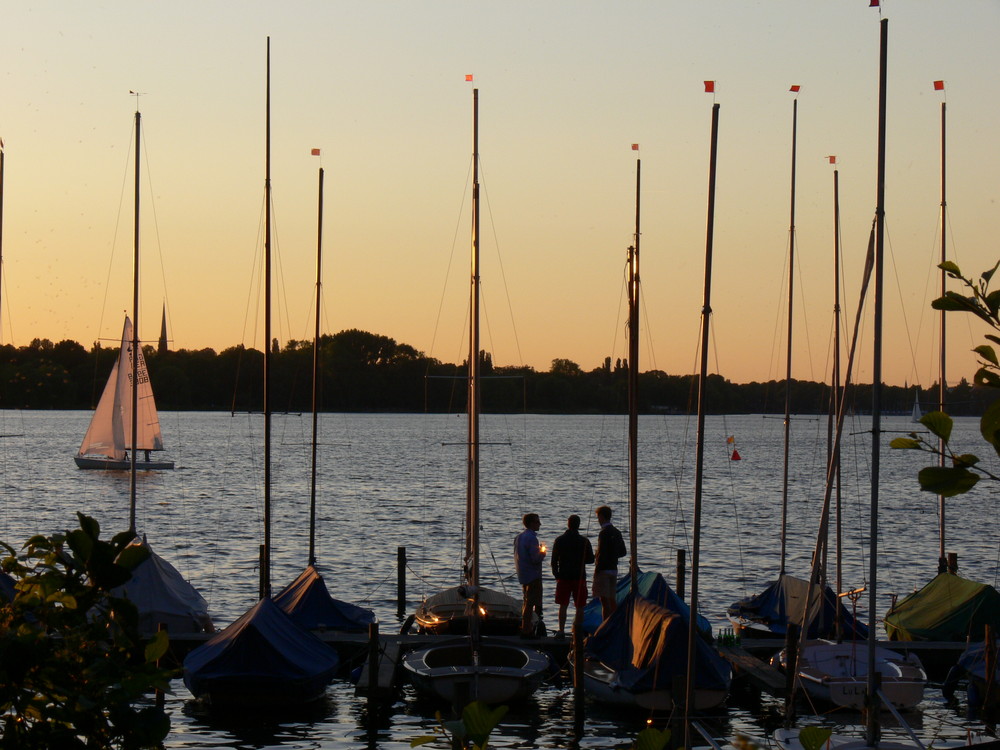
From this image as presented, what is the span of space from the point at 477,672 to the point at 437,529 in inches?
1340

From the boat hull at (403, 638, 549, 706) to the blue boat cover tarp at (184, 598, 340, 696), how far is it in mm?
1517

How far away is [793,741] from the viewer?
1334 centimetres

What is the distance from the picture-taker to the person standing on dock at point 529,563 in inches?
805

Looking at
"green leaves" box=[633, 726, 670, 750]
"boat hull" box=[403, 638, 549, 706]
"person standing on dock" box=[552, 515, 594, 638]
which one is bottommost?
"boat hull" box=[403, 638, 549, 706]

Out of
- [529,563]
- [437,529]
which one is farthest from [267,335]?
[437,529]


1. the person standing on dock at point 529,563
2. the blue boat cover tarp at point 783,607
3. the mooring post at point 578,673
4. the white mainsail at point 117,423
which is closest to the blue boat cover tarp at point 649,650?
the mooring post at point 578,673

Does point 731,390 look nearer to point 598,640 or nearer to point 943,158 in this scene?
point 943,158

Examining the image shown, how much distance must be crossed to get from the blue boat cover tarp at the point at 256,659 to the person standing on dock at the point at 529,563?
12.8ft

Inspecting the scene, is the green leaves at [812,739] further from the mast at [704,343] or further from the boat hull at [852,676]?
the boat hull at [852,676]

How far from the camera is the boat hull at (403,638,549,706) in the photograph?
55.3 feet

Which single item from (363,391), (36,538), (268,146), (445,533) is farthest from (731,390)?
(36,538)

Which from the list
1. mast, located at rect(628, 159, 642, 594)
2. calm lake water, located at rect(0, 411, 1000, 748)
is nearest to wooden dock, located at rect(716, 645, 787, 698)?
calm lake water, located at rect(0, 411, 1000, 748)

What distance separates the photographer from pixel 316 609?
22250mm

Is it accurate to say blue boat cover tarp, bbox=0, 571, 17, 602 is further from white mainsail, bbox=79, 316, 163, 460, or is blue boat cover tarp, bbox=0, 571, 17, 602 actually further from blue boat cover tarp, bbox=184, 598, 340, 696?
white mainsail, bbox=79, 316, 163, 460
